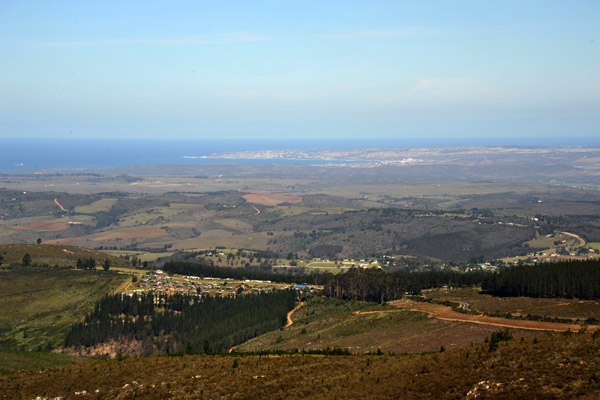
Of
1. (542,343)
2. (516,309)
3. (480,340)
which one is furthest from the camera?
(516,309)

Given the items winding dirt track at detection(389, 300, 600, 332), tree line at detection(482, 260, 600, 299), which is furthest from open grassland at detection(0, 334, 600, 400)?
tree line at detection(482, 260, 600, 299)

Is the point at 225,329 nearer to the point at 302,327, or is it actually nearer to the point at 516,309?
the point at 302,327

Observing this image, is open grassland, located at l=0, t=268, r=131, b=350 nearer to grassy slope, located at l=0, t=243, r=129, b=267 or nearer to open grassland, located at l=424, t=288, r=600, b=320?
grassy slope, located at l=0, t=243, r=129, b=267

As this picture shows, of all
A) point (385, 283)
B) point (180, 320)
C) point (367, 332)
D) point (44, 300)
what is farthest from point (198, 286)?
point (367, 332)

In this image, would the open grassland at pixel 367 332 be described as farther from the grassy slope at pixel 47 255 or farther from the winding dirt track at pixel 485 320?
the grassy slope at pixel 47 255

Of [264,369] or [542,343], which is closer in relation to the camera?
[542,343]

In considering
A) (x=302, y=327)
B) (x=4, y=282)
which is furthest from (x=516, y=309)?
(x=4, y=282)
